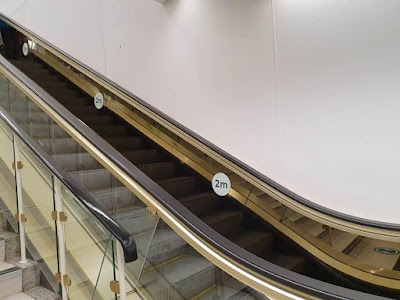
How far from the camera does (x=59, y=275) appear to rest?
186cm

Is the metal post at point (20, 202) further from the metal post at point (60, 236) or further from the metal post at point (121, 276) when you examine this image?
the metal post at point (121, 276)

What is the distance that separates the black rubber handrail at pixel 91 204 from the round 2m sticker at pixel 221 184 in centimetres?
181

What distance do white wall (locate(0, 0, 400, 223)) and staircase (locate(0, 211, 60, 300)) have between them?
2195 millimetres

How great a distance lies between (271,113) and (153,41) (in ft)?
6.77

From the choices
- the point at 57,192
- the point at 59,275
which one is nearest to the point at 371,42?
the point at 57,192

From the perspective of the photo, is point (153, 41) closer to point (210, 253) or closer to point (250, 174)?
point (250, 174)

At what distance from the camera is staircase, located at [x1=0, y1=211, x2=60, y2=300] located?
1.86 meters

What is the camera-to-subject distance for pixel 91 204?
156cm

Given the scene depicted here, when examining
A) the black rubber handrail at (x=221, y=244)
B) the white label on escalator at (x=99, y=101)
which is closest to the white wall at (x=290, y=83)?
the white label on escalator at (x=99, y=101)

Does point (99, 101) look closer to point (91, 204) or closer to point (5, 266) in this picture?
point (5, 266)

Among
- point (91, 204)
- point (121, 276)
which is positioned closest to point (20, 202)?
point (91, 204)

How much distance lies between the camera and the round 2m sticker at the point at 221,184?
323 centimetres

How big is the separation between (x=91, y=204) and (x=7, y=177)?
3.88ft

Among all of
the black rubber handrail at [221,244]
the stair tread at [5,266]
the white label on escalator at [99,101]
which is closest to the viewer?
the black rubber handrail at [221,244]
